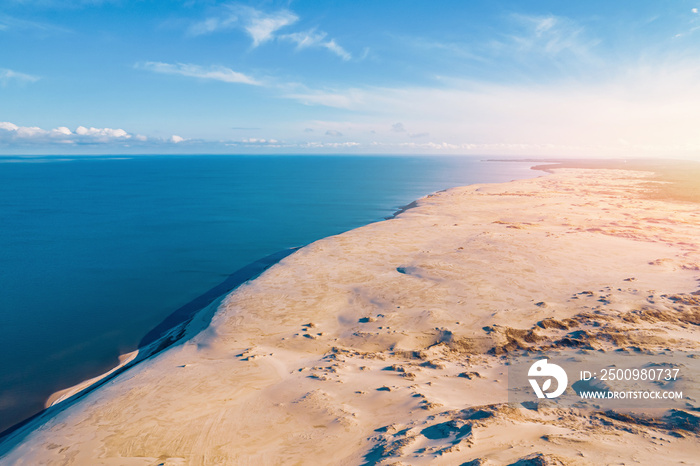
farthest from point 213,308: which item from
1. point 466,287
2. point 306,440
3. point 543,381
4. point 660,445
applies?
point 660,445

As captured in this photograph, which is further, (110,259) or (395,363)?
(110,259)

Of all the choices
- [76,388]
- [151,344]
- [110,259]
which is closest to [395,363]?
[151,344]

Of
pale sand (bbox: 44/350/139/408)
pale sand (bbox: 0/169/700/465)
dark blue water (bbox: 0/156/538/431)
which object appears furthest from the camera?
dark blue water (bbox: 0/156/538/431)

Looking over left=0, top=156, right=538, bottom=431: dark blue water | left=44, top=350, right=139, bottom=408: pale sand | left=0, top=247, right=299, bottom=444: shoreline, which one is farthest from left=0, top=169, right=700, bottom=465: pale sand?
left=0, top=156, right=538, bottom=431: dark blue water

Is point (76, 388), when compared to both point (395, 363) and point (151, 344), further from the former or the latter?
point (395, 363)

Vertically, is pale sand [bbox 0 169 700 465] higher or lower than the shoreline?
higher

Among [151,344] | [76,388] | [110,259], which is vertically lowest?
[76,388]

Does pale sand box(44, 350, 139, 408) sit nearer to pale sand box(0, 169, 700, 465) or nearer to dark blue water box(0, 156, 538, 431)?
dark blue water box(0, 156, 538, 431)

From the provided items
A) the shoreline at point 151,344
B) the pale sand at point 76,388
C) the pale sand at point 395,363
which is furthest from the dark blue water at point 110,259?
the pale sand at point 395,363

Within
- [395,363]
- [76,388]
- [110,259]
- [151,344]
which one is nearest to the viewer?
[395,363]
